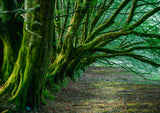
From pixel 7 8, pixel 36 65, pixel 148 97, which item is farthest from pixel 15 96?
pixel 148 97

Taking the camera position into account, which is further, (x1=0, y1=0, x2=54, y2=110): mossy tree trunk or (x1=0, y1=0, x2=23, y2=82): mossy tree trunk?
(x1=0, y1=0, x2=23, y2=82): mossy tree trunk

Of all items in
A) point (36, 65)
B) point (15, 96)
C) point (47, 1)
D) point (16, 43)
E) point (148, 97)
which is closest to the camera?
point (47, 1)

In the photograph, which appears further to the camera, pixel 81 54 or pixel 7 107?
pixel 81 54

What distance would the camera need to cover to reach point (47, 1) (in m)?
3.48

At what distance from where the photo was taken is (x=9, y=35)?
16.2 ft

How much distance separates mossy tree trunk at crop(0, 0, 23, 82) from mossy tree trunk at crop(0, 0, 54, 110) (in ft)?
2.68

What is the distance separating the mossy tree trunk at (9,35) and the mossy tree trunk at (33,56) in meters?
0.82

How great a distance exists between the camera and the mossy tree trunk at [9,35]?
4762mm

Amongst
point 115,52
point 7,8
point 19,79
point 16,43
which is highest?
point 7,8

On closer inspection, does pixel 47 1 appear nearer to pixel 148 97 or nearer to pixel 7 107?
pixel 7 107

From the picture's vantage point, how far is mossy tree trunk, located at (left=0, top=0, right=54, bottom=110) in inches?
144

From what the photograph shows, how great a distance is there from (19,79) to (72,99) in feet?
9.42

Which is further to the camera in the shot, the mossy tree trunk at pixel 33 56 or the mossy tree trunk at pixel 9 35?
the mossy tree trunk at pixel 9 35

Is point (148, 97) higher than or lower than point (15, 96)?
lower
